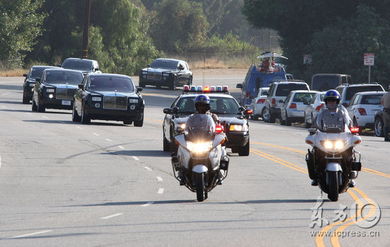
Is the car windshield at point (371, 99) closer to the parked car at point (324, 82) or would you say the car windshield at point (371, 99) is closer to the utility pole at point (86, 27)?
the parked car at point (324, 82)

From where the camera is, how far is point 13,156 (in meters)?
25.0

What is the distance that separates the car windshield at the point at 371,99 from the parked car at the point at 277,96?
7904mm

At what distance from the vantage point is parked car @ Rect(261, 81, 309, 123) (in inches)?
1868

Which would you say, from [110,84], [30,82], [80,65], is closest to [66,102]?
[110,84]

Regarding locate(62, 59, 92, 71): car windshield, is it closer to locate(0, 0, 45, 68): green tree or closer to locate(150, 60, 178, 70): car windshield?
locate(150, 60, 178, 70): car windshield

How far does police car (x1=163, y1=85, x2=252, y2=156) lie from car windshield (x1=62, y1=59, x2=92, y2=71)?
28370 mm

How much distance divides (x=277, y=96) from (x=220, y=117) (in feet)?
71.4

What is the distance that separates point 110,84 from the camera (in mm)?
36844

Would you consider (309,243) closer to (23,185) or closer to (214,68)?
(23,185)

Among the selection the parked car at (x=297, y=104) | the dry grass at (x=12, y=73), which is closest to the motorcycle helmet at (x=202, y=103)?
the parked car at (x=297, y=104)

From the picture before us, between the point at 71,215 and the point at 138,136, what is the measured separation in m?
17.2

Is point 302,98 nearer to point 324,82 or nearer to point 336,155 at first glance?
point 324,82

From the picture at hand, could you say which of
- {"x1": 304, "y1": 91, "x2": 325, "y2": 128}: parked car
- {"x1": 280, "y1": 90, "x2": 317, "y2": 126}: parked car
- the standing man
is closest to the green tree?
{"x1": 280, "y1": 90, "x2": 317, "y2": 126}: parked car

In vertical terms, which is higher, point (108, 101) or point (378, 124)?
point (108, 101)
